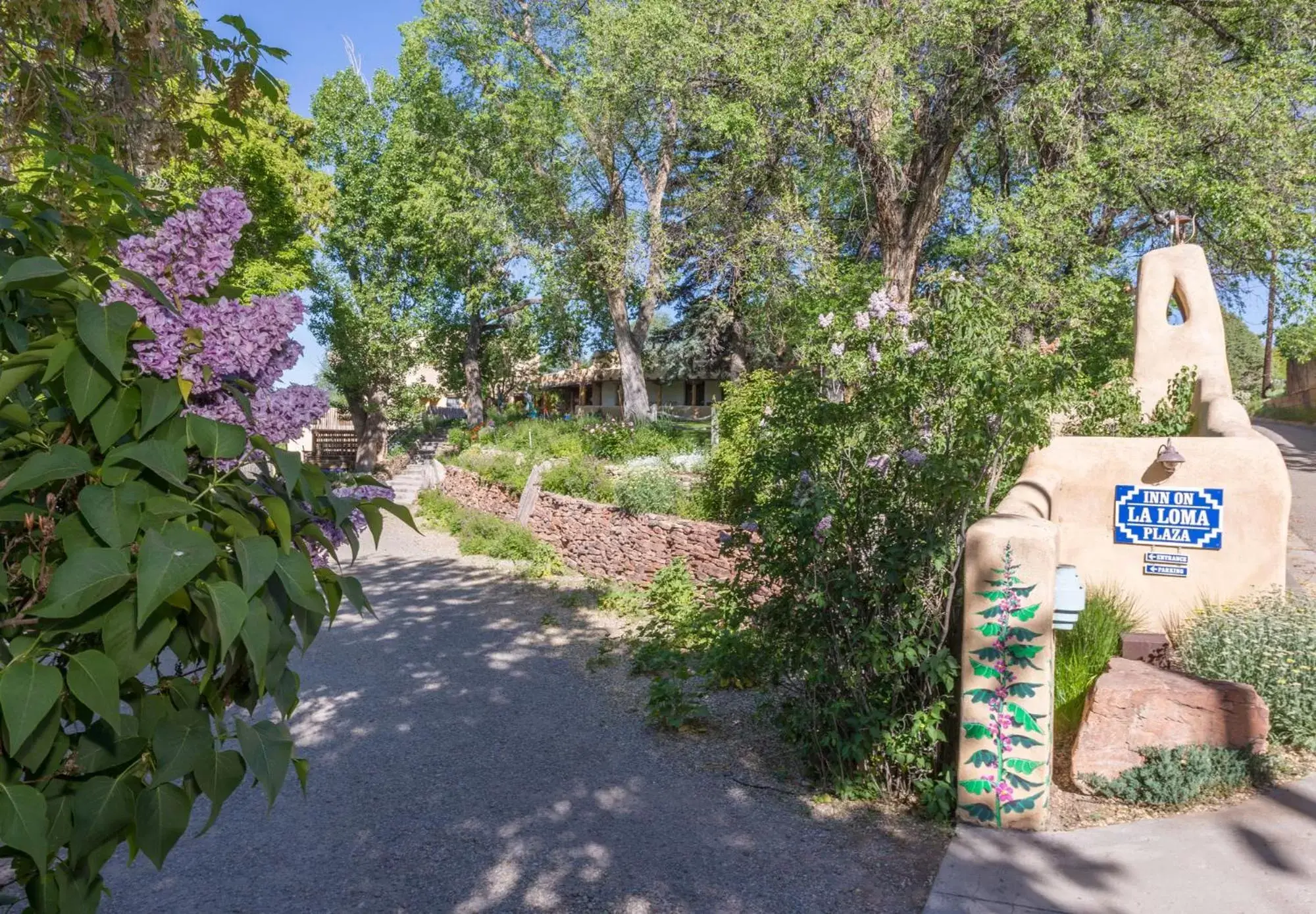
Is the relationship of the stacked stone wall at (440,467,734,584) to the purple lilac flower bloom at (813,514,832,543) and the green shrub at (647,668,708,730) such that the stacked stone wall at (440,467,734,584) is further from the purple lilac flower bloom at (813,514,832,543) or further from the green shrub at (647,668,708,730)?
the purple lilac flower bloom at (813,514,832,543)

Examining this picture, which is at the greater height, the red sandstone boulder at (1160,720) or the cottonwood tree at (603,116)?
the cottonwood tree at (603,116)

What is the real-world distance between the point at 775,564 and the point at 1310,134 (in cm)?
1303

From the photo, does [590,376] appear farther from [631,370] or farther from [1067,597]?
[1067,597]

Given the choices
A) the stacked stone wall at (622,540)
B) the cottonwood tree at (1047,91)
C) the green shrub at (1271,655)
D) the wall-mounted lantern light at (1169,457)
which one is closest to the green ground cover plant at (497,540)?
the stacked stone wall at (622,540)

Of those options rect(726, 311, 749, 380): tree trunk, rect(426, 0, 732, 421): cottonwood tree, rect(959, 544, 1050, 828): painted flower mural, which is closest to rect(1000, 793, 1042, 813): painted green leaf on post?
rect(959, 544, 1050, 828): painted flower mural

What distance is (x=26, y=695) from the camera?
46.5 inches

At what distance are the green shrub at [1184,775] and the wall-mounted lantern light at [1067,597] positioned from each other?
33.1 inches

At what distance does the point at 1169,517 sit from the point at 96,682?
6.64 meters

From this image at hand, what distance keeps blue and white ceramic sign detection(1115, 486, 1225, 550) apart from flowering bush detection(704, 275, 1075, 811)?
1938mm

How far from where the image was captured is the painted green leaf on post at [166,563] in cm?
118

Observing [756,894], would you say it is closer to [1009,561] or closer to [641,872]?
[641,872]

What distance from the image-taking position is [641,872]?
13.1ft

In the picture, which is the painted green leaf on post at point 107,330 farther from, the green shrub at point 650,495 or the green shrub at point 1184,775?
the green shrub at point 650,495

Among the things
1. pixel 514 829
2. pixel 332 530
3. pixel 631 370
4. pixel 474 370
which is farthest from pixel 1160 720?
pixel 474 370
